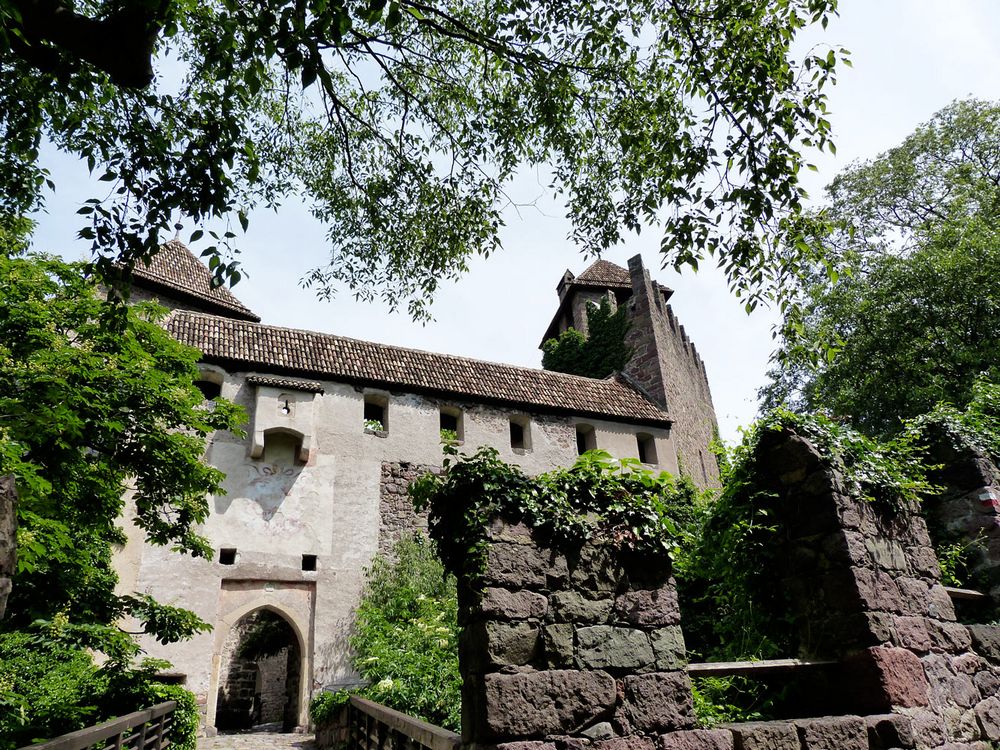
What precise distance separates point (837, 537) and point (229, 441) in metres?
13.2

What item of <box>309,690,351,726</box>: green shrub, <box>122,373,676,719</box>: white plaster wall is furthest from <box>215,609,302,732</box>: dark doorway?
<box>309,690,351,726</box>: green shrub

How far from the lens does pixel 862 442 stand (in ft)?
16.6

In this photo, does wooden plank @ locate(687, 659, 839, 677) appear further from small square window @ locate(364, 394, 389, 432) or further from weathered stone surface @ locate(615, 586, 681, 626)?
small square window @ locate(364, 394, 389, 432)

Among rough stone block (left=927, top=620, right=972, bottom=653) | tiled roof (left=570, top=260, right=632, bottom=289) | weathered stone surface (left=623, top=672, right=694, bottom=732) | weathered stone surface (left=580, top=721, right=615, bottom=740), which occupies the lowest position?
weathered stone surface (left=580, top=721, right=615, bottom=740)

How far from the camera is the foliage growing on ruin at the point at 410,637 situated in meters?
8.58

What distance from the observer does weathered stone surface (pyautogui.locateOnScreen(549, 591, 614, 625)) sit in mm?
3457

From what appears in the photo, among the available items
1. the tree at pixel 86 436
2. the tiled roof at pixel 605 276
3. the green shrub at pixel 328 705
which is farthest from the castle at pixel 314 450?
the tiled roof at pixel 605 276

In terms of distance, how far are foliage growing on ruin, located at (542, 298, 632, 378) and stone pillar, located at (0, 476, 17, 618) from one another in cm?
2133

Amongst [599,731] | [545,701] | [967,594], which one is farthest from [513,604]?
[967,594]

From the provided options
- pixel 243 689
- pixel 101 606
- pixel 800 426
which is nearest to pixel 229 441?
pixel 101 606

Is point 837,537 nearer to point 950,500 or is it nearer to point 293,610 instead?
point 950,500

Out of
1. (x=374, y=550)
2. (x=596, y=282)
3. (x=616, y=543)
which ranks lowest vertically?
(x=616, y=543)

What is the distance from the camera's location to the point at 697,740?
3.44 m

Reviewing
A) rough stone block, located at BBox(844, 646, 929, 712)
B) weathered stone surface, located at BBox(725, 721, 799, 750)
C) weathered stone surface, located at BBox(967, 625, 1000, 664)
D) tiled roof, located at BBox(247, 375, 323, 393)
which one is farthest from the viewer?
tiled roof, located at BBox(247, 375, 323, 393)
